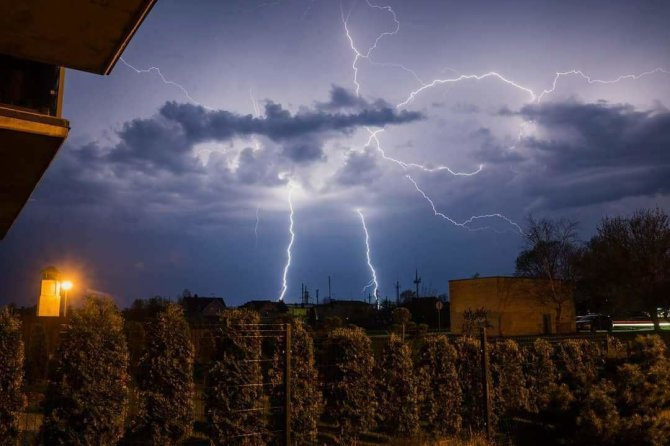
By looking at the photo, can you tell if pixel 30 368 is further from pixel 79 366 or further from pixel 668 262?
pixel 668 262

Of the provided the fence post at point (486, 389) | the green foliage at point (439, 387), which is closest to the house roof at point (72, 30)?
the green foliage at point (439, 387)

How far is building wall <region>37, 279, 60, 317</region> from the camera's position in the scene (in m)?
18.0

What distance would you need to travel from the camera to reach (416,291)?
83.8 m

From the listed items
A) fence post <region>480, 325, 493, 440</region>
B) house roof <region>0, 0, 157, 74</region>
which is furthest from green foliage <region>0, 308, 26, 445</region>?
fence post <region>480, 325, 493, 440</region>

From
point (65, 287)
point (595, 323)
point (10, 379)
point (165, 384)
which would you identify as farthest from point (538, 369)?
point (595, 323)

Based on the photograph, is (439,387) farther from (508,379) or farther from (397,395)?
(508,379)

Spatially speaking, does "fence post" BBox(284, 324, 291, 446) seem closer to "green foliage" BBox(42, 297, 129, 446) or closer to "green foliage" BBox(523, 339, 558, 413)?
"green foliage" BBox(42, 297, 129, 446)

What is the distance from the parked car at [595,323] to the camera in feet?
131

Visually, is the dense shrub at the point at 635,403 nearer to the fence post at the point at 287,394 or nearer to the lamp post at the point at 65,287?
the fence post at the point at 287,394

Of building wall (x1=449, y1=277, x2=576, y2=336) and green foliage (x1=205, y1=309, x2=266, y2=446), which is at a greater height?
building wall (x1=449, y1=277, x2=576, y2=336)

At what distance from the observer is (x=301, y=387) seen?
7.47 m

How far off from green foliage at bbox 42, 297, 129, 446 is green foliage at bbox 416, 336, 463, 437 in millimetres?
4414

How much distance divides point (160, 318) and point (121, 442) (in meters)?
1.91

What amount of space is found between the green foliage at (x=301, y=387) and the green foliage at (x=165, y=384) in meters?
1.12
